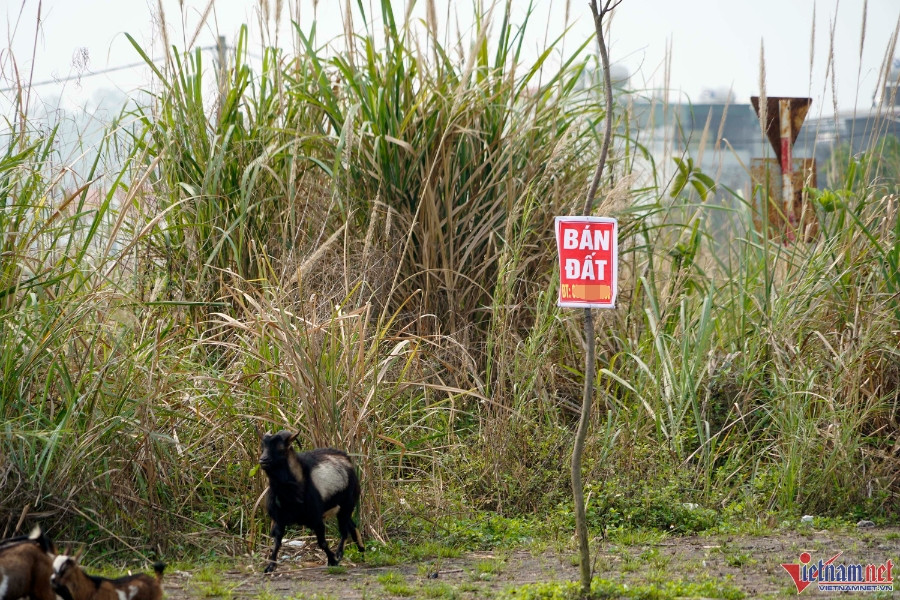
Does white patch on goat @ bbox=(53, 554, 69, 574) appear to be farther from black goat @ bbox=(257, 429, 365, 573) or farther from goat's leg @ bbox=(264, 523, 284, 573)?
goat's leg @ bbox=(264, 523, 284, 573)

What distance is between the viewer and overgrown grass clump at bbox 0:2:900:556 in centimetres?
442

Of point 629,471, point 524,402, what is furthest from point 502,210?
point 629,471

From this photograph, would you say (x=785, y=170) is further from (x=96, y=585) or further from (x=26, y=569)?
(x=26, y=569)

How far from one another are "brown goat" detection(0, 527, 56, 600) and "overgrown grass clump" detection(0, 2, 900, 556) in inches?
32.4

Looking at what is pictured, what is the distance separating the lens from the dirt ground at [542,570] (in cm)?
372

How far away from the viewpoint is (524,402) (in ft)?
17.2

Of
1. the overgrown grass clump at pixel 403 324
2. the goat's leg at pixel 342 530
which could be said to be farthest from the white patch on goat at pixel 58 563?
the goat's leg at pixel 342 530

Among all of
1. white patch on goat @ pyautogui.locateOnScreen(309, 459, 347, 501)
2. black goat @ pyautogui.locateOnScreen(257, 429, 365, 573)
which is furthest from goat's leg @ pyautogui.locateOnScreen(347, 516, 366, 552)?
white patch on goat @ pyautogui.locateOnScreen(309, 459, 347, 501)

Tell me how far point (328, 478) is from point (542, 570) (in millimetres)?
979

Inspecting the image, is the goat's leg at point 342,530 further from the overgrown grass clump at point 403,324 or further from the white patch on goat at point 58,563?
the white patch on goat at point 58,563

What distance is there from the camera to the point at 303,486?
13.1 feet

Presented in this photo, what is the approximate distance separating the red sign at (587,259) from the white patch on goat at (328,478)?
1254 millimetres

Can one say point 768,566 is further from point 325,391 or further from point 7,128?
point 7,128

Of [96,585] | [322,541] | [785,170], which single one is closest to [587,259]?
[322,541]
